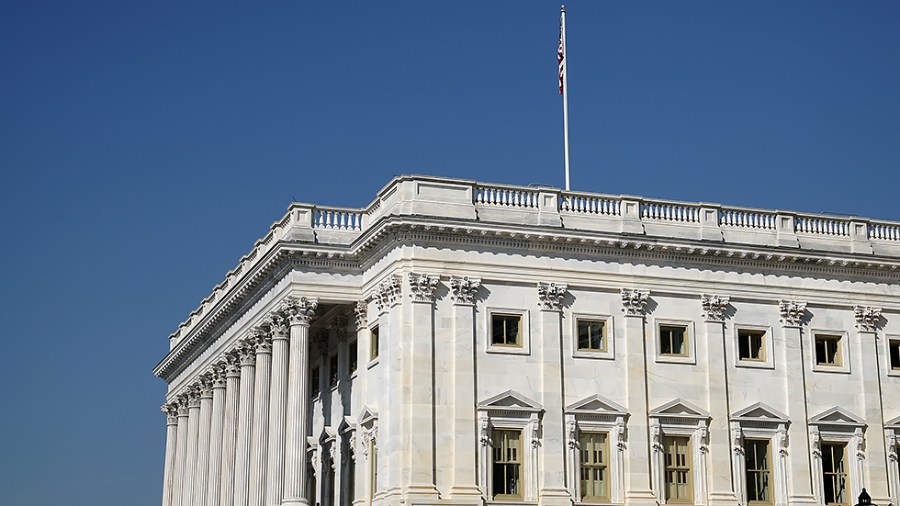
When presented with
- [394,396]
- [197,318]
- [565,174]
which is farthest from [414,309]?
[197,318]

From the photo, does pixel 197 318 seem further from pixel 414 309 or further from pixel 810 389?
pixel 810 389

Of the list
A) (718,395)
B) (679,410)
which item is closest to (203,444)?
(679,410)

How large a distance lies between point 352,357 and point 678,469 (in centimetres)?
1504

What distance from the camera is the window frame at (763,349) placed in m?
61.2

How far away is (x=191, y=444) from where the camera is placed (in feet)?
266

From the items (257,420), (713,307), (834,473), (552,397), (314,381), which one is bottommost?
(834,473)

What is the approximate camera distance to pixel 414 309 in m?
56.8

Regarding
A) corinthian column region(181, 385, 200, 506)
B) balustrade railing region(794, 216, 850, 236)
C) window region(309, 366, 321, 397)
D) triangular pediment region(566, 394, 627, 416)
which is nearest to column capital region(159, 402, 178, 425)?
corinthian column region(181, 385, 200, 506)

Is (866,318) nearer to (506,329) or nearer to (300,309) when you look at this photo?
(506,329)

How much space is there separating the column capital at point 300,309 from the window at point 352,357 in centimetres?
346

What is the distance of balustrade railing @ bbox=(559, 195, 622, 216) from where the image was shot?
6069cm

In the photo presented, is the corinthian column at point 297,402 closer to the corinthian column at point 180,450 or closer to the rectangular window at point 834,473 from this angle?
the rectangular window at point 834,473

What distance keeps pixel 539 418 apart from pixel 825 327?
46.4 feet

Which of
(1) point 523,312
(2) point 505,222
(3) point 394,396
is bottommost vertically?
(3) point 394,396
